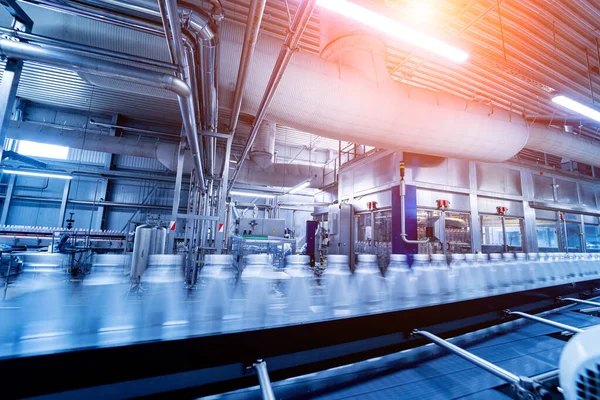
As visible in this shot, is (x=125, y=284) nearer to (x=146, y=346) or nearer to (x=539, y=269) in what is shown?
(x=146, y=346)

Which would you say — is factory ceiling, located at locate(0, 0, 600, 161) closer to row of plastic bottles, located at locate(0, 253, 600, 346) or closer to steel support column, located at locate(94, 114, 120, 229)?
row of plastic bottles, located at locate(0, 253, 600, 346)

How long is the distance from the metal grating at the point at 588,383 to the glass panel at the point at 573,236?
9069 millimetres

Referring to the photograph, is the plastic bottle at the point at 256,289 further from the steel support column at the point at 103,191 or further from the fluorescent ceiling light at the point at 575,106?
the steel support column at the point at 103,191

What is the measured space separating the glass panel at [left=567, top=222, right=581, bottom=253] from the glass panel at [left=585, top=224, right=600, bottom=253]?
49 centimetres

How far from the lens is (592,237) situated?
23.9ft

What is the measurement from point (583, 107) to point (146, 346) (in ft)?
16.4

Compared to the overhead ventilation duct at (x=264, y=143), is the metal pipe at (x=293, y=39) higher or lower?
lower

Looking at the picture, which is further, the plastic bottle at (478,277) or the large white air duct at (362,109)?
the large white air duct at (362,109)

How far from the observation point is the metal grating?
433 mm

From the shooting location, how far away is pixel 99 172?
29.1 ft

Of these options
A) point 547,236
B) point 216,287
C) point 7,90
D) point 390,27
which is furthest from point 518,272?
point 547,236

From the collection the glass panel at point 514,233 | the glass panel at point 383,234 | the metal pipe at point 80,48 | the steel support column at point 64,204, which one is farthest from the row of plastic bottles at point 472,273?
the steel support column at point 64,204

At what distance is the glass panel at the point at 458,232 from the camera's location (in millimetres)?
4977

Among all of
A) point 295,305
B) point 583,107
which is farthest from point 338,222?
point 295,305
